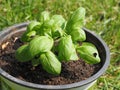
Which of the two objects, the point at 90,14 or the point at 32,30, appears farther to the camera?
the point at 90,14

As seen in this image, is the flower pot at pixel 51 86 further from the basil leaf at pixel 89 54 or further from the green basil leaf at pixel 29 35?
the green basil leaf at pixel 29 35

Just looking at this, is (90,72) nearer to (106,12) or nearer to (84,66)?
(84,66)

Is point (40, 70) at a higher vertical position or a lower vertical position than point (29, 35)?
lower

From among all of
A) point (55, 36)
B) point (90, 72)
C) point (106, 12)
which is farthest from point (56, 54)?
point (106, 12)

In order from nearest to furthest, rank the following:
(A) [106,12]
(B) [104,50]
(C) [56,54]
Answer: (C) [56,54] → (B) [104,50] → (A) [106,12]

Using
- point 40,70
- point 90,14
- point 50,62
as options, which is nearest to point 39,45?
point 50,62

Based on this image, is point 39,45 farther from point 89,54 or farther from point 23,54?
point 89,54

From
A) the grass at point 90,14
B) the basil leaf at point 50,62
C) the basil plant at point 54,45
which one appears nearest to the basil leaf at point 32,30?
the basil plant at point 54,45
